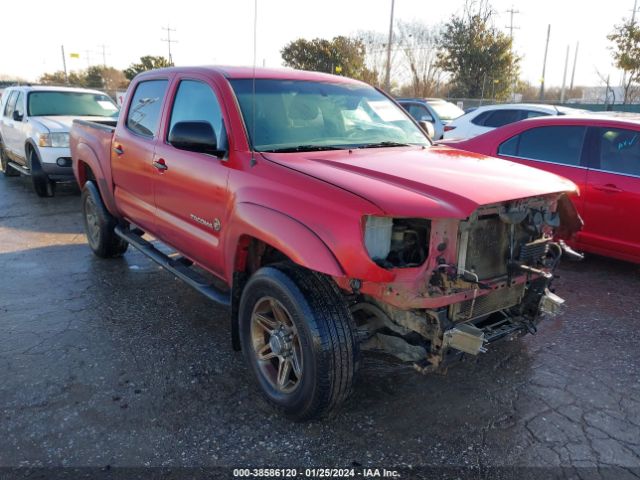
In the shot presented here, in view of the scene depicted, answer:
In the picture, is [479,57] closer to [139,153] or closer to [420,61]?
[420,61]

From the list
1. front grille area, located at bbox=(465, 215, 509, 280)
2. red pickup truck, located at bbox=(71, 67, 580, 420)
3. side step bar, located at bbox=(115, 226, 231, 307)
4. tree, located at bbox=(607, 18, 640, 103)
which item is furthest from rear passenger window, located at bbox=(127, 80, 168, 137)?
tree, located at bbox=(607, 18, 640, 103)

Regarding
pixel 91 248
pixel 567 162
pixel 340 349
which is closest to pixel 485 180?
pixel 340 349

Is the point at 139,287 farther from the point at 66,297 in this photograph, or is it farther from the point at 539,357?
the point at 539,357

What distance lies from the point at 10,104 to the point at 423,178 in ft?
36.5

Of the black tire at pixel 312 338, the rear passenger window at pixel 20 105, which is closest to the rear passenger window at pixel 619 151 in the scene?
the black tire at pixel 312 338

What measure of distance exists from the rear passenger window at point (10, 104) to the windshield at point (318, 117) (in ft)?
30.1

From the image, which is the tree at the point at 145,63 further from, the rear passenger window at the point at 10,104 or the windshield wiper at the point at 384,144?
the windshield wiper at the point at 384,144

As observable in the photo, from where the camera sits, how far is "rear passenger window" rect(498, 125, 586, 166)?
18.8 feet

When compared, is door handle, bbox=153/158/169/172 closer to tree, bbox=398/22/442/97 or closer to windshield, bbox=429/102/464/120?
windshield, bbox=429/102/464/120

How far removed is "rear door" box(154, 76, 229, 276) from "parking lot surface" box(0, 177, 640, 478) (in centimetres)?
77

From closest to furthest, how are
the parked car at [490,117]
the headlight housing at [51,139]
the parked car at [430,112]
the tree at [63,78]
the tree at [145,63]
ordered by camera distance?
1. the headlight housing at [51,139]
2. the parked car at [490,117]
3. the parked car at [430,112]
4. the tree at [145,63]
5. the tree at [63,78]

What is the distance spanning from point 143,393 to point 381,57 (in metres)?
37.4

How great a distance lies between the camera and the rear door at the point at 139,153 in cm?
438

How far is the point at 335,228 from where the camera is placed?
2.54 meters
